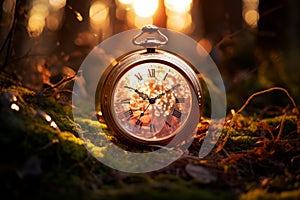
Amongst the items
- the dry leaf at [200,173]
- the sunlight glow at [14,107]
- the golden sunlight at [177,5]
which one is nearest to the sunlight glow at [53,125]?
the sunlight glow at [14,107]

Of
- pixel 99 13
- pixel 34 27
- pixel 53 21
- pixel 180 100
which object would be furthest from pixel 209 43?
pixel 53 21

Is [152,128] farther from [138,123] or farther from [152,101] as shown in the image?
[152,101]

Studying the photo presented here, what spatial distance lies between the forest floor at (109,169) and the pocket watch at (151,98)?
313 mm

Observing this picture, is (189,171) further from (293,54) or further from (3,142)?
(293,54)

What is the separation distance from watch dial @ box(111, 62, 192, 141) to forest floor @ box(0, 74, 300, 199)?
35 cm

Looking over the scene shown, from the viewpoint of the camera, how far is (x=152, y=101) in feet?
12.4

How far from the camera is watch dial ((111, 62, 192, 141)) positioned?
375 centimetres

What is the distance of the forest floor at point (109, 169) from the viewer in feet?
8.86

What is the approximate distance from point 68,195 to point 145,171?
0.80 meters

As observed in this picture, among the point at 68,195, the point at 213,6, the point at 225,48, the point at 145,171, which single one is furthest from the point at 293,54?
the point at 68,195

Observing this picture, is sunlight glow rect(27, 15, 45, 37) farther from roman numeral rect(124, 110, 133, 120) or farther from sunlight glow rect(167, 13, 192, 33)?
sunlight glow rect(167, 13, 192, 33)

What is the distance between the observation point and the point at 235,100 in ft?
20.1

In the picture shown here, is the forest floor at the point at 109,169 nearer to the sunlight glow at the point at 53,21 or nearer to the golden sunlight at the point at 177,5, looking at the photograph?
the sunlight glow at the point at 53,21

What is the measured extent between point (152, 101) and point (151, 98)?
31mm
